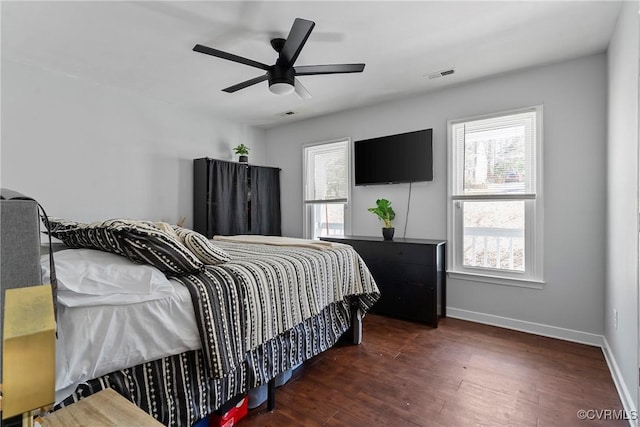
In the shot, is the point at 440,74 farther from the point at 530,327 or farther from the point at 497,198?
the point at 530,327

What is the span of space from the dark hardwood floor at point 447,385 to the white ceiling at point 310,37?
2.52m

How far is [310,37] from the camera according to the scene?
2.47m

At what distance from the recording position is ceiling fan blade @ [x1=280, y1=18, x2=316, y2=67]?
1.83 m

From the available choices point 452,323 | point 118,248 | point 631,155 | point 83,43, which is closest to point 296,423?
point 118,248

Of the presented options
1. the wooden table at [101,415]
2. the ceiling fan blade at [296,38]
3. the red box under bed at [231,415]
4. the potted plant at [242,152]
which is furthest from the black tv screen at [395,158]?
the wooden table at [101,415]

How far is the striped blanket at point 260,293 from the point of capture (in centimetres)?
140

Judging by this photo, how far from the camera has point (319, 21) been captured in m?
2.27

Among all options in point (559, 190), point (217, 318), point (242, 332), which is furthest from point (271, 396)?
point (559, 190)

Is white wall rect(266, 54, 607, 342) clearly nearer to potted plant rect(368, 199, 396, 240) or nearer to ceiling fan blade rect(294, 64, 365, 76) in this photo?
potted plant rect(368, 199, 396, 240)

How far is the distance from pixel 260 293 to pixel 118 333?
658mm

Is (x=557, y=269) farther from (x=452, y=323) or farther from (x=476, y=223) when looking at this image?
(x=452, y=323)

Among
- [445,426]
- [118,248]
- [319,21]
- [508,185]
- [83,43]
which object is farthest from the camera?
[508,185]

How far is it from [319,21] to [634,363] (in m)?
2.85

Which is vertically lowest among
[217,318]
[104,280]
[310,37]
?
[217,318]
